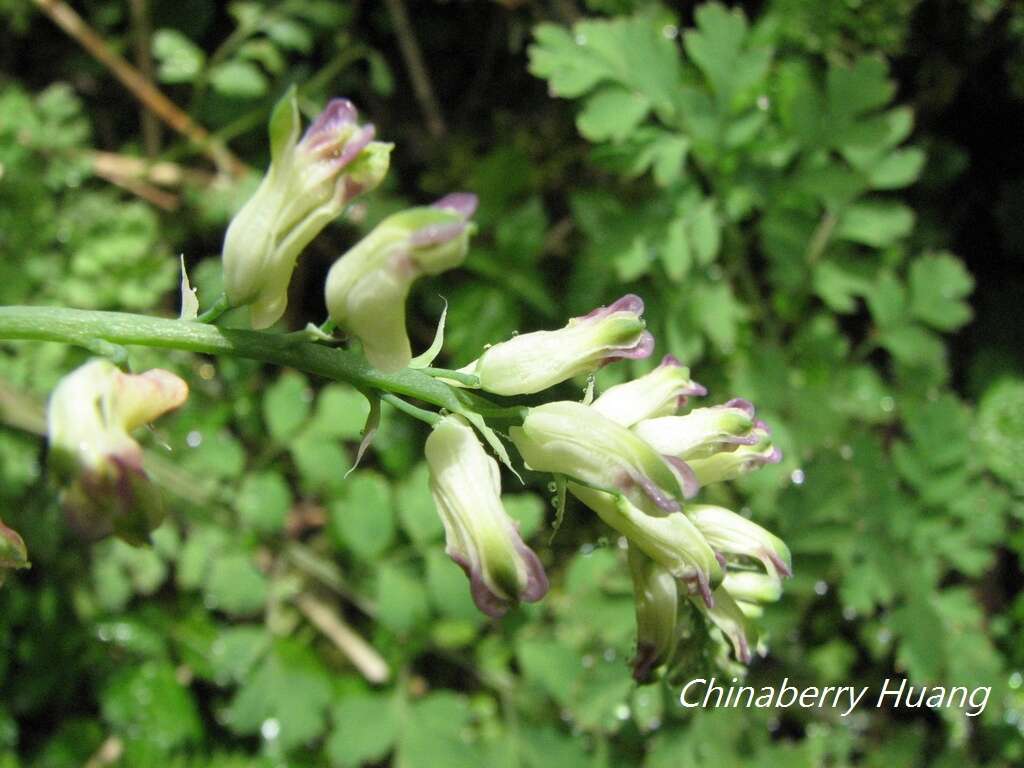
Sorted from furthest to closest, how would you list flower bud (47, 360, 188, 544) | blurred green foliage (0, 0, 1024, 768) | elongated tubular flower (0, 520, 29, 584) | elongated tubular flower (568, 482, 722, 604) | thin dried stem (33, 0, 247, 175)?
thin dried stem (33, 0, 247, 175)
blurred green foliage (0, 0, 1024, 768)
elongated tubular flower (568, 482, 722, 604)
elongated tubular flower (0, 520, 29, 584)
flower bud (47, 360, 188, 544)

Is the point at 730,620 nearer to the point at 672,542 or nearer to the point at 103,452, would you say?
the point at 672,542

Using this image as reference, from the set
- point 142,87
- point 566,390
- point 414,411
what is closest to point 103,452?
point 414,411

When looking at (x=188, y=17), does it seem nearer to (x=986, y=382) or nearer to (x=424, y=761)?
(x=424, y=761)

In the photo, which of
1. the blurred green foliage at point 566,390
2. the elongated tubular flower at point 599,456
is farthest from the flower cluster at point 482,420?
the blurred green foliage at point 566,390

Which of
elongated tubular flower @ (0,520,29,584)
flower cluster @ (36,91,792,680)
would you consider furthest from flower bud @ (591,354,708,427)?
elongated tubular flower @ (0,520,29,584)

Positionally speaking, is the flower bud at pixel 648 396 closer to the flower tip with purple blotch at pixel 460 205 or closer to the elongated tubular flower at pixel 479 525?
the elongated tubular flower at pixel 479 525

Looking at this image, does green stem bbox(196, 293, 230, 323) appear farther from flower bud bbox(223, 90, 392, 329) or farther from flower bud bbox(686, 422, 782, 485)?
flower bud bbox(686, 422, 782, 485)
